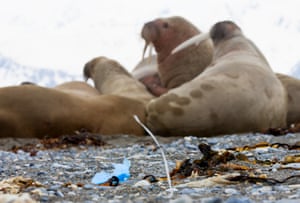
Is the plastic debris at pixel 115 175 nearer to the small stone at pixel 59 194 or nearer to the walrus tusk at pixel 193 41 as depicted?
the small stone at pixel 59 194

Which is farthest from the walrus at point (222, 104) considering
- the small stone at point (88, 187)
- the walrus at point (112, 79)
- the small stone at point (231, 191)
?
the small stone at point (231, 191)

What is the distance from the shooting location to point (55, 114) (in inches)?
237

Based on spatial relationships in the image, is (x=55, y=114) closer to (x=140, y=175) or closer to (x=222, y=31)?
(x=222, y=31)

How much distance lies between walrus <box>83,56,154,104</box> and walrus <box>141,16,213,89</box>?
1.80 ft

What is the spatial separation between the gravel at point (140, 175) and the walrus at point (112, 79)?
2.57 m

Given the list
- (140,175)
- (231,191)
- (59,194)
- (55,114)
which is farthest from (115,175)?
(55,114)

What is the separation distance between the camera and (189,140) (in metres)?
5.15

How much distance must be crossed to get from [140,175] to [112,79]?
5961 mm

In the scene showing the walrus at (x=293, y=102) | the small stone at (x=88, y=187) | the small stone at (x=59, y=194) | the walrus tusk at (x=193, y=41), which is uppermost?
the walrus tusk at (x=193, y=41)

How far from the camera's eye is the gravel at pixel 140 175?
1993 mm

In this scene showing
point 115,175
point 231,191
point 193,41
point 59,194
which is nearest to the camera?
point 231,191

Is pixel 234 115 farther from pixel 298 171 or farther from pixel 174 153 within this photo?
pixel 298 171

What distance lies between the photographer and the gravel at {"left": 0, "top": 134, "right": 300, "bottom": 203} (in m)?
1.99

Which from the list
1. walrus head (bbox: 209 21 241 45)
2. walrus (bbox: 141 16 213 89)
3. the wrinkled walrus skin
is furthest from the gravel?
walrus (bbox: 141 16 213 89)
